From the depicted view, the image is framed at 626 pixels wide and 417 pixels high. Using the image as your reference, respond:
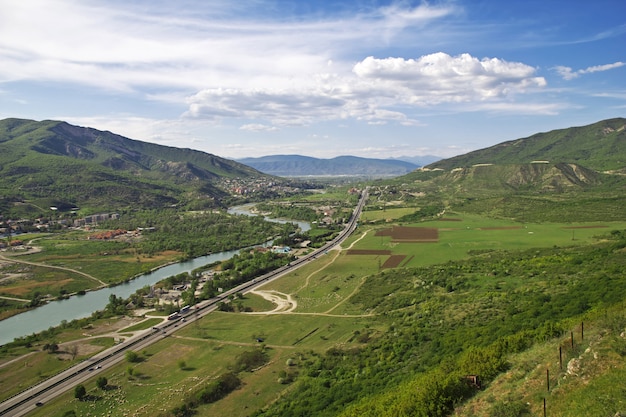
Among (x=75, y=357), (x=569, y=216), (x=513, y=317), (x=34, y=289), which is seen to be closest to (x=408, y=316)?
(x=513, y=317)

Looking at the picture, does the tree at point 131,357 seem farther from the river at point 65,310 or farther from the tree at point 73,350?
the river at point 65,310

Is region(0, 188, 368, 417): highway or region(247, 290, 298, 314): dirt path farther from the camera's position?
region(247, 290, 298, 314): dirt path

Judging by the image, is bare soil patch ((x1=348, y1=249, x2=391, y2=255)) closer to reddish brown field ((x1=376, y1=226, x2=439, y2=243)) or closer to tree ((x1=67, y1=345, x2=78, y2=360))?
reddish brown field ((x1=376, y1=226, x2=439, y2=243))

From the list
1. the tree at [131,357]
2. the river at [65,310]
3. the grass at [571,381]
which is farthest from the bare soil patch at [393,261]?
the grass at [571,381]

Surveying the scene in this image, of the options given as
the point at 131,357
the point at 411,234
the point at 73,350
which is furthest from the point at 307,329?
the point at 411,234

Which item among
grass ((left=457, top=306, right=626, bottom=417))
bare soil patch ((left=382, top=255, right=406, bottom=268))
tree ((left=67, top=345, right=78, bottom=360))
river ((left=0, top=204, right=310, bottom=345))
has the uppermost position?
grass ((left=457, top=306, right=626, bottom=417))

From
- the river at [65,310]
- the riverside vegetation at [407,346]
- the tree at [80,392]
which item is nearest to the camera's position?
the riverside vegetation at [407,346]

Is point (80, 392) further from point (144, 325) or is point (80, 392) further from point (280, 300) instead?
point (280, 300)

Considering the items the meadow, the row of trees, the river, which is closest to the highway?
the meadow
